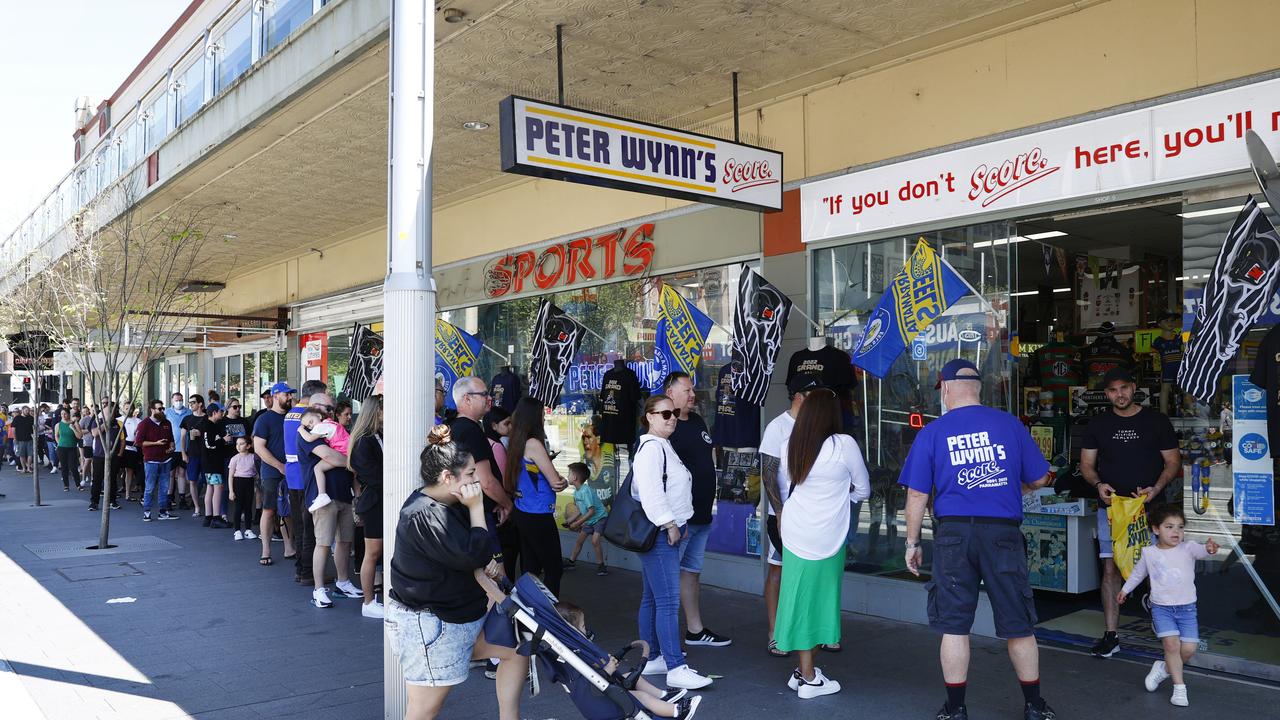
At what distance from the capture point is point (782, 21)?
6.95 metres

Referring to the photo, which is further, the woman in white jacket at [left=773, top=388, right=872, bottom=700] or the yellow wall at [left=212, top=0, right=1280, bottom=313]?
the yellow wall at [left=212, top=0, right=1280, bottom=313]

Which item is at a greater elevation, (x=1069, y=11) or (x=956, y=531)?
(x=1069, y=11)

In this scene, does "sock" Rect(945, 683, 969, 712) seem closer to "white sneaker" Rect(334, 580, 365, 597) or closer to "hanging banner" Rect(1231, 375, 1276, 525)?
"hanging banner" Rect(1231, 375, 1276, 525)

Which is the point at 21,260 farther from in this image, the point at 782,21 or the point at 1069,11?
the point at 1069,11

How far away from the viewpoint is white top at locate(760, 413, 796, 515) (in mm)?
6086

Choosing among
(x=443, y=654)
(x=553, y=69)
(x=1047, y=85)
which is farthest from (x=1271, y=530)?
(x=553, y=69)

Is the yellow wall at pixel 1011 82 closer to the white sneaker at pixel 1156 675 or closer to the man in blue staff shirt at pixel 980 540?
the man in blue staff shirt at pixel 980 540

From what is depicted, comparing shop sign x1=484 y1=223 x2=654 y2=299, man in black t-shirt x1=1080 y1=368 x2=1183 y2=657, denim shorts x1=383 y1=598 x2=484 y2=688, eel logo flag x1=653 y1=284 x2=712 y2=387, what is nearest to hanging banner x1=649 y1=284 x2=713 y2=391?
eel logo flag x1=653 y1=284 x2=712 y2=387

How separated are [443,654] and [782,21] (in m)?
5.02

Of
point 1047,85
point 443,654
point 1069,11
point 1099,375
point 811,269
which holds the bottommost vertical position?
point 443,654

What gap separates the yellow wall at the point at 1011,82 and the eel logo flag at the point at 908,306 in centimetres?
96

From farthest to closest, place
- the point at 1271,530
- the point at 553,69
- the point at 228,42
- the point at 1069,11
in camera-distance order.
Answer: the point at 228,42 → the point at 553,69 → the point at 1069,11 → the point at 1271,530

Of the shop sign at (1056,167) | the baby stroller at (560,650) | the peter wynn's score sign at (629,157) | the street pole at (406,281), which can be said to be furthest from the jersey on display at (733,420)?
the baby stroller at (560,650)

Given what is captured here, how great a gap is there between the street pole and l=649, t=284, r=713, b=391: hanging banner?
4066 millimetres
